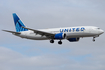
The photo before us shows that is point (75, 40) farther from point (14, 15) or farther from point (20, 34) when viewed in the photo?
point (14, 15)

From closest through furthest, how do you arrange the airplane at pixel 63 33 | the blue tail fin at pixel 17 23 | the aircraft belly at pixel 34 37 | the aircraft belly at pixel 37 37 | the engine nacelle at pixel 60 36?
the airplane at pixel 63 33 → the engine nacelle at pixel 60 36 → the aircraft belly at pixel 37 37 → the aircraft belly at pixel 34 37 → the blue tail fin at pixel 17 23

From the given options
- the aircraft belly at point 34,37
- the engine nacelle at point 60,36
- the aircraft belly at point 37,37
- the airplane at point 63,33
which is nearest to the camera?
the airplane at point 63,33

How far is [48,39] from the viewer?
6381cm

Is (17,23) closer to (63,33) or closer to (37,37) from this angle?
(37,37)

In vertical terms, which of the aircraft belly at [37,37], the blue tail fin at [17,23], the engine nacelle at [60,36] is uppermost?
the blue tail fin at [17,23]

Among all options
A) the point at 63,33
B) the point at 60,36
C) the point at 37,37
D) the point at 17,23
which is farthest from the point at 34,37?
the point at 17,23

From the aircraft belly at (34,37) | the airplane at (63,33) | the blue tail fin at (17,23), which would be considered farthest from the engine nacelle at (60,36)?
the blue tail fin at (17,23)

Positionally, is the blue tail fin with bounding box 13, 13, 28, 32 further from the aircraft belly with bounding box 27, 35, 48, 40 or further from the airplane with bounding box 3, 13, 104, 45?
the aircraft belly with bounding box 27, 35, 48, 40

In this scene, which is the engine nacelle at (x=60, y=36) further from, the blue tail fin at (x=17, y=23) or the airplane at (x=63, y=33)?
the blue tail fin at (x=17, y=23)

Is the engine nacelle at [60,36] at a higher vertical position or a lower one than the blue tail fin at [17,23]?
lower

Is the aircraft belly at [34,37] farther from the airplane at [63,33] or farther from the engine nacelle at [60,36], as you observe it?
the engine nacelle at [60,36]

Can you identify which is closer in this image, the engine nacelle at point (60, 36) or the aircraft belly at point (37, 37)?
the engine nacelle at point (60, 36)

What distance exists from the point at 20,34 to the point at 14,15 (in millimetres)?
8919

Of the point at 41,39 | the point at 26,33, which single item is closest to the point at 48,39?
the point at 41,39
